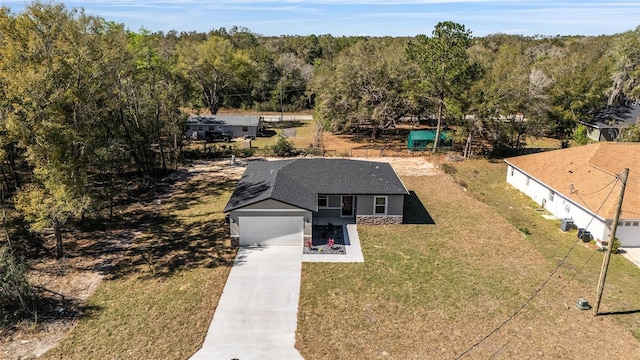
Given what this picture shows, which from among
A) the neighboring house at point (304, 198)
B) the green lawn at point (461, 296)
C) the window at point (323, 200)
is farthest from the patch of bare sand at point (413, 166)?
the window at point (323, 200)

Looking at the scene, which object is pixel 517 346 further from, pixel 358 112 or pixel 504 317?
pixel 358 112

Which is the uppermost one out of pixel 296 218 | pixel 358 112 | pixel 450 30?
pixel 450 30

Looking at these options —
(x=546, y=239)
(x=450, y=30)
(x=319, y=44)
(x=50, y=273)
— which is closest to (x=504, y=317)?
(x=546, y=239)

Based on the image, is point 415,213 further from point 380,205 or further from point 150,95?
point 150,95

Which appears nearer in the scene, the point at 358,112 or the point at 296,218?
the point at 296,218

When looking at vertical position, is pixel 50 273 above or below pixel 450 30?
below

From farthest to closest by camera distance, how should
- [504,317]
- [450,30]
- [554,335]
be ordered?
[450,30] < [504,317] < [554,335]

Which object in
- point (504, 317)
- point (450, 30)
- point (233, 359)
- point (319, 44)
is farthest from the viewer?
point (319, 44)

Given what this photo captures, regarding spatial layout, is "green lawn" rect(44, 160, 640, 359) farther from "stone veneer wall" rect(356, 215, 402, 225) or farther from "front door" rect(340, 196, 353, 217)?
"front door" rect(340, 196, 353, 217)
